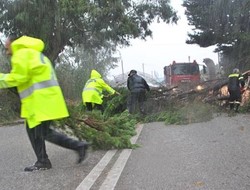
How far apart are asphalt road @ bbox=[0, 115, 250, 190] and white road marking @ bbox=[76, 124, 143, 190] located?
0.06m

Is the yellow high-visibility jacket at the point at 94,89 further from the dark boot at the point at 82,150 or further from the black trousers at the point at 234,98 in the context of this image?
the dark boot at the point at 82,150

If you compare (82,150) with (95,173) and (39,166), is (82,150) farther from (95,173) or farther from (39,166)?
(39,166)

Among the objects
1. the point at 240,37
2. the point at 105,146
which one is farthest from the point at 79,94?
the point at 105,146

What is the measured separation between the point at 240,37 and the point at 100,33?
27.9 feet

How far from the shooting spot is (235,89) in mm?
15070

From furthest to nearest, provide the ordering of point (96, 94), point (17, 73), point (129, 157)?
1. point (96, 94)
2. point (129, 157)
3. point (17, 73)

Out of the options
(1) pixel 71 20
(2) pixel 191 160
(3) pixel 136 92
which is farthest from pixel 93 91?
(1) pixel 71 20

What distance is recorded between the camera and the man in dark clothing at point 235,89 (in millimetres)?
14953

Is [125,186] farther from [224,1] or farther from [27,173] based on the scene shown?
[224,1]

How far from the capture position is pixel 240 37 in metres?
26.3

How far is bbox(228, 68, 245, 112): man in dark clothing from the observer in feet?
49.1

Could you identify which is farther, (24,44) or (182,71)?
(182,71)

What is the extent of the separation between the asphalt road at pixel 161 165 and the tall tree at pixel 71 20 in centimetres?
1463

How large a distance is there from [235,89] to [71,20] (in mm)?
12743
